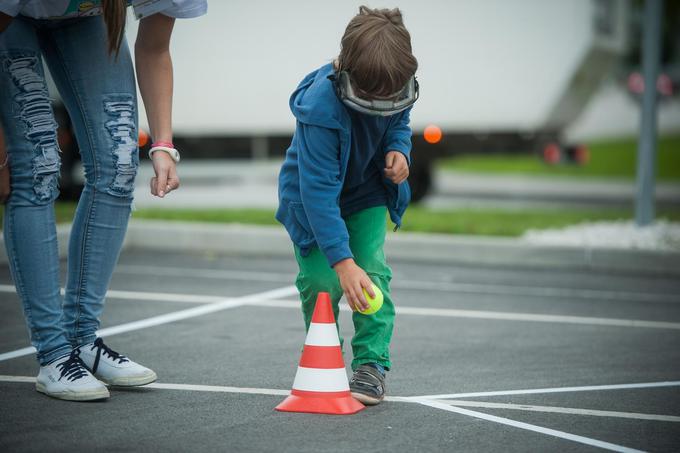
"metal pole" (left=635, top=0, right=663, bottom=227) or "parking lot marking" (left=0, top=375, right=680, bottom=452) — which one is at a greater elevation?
"metal pole" (left=635, top=0, right=663, bottom=227)

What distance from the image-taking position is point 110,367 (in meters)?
4.23

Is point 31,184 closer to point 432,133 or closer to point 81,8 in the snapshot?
point 81,8

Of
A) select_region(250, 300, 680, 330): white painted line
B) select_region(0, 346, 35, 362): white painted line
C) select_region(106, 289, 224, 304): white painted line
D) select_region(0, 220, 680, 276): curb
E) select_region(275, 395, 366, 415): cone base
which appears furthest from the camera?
select_region(0, 220, 680, 276): curb

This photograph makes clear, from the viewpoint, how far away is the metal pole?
32.6ft

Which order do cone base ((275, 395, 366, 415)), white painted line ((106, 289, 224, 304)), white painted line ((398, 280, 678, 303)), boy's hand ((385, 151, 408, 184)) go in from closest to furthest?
cone base ((275, 395, 366, 415)) < boy's hand ((385, 151, 408, 184)) < white painted line ((106, 289, 224, 304)) < white painted line ((398, 280, 678, 303))

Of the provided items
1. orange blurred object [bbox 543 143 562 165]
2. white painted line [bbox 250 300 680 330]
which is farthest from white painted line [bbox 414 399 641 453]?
orange blurred object [bbox 543 143 562 165]

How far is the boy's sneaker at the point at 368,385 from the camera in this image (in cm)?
411

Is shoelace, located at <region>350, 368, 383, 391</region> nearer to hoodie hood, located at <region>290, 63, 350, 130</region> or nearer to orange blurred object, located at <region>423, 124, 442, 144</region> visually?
hoodie hood, located at <region>290, 63, 350, 130</region>

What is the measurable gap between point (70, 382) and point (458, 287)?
421 cm

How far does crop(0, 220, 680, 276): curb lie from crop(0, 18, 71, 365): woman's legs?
14.9 ft

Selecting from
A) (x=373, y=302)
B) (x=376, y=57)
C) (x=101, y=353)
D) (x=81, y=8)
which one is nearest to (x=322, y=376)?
(x=373, y=302)

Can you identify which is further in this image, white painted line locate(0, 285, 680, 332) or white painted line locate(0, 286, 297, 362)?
white painted line locate(0, 285, 680, 332)

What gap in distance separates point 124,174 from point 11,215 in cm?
44

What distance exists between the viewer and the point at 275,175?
625 inches
